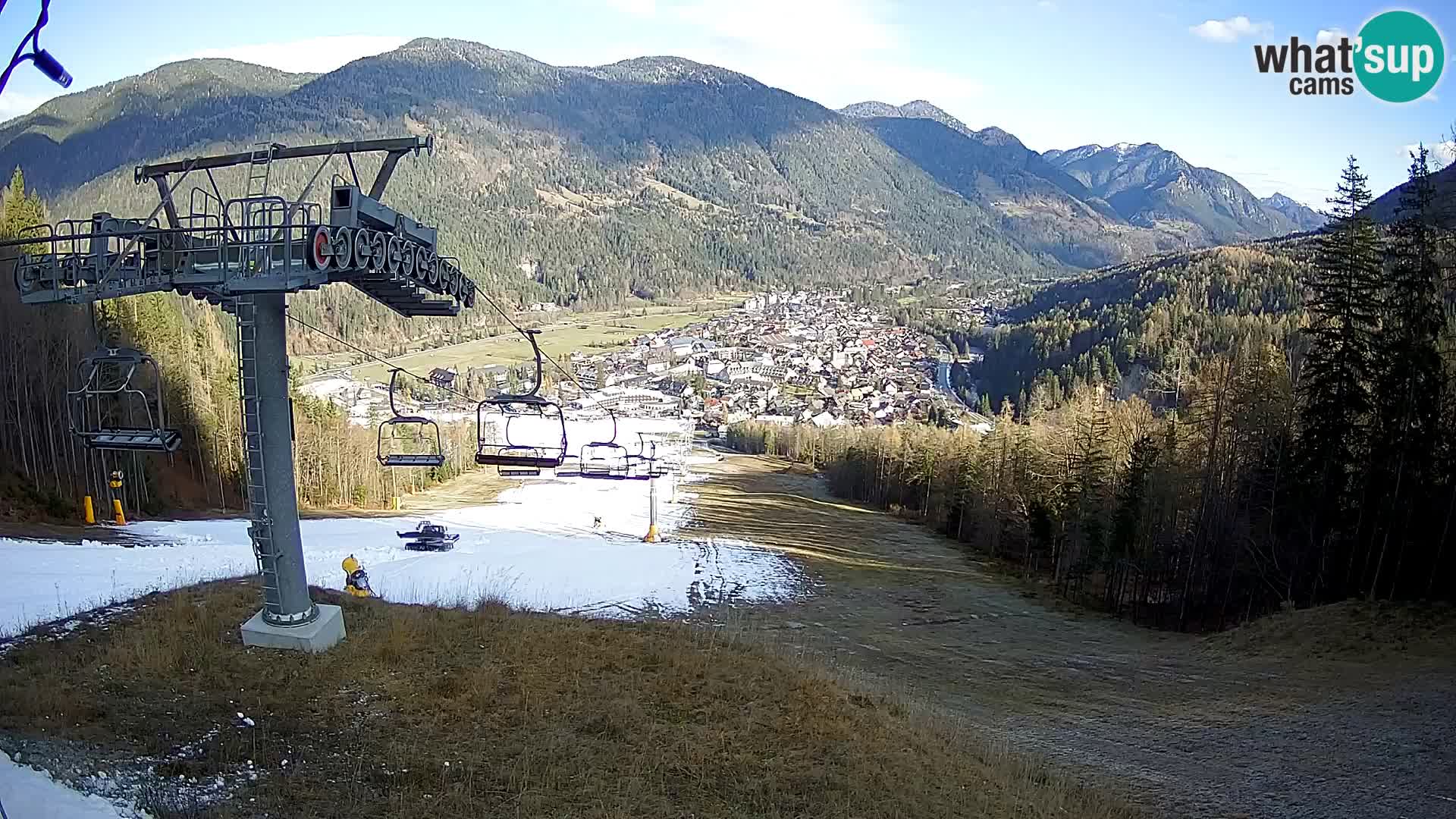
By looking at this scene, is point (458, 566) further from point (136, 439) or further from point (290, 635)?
point (136, 439)

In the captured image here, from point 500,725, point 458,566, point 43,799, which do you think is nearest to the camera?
point 43,799

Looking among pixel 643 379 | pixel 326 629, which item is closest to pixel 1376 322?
pixel 326 629

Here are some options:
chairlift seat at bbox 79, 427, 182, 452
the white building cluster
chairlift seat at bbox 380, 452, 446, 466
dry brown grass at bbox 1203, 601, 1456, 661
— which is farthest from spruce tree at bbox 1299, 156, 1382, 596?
the white building cluster

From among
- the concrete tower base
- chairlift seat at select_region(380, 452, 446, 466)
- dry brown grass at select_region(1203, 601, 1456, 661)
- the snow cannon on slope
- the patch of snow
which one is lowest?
dry brown grass at select_region(1203, 601, 1456, 661)

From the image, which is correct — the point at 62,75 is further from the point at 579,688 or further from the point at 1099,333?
the point at 1099,333

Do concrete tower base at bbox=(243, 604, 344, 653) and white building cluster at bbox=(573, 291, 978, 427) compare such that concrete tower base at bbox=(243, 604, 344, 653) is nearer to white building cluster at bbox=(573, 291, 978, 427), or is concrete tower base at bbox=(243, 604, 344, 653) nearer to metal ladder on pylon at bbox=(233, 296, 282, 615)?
metal ladder on pylon at bbox=(233, 296, 282, 615)

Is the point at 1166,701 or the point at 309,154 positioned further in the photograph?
the point at 1166,701

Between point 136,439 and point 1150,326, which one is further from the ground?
point 1150,326

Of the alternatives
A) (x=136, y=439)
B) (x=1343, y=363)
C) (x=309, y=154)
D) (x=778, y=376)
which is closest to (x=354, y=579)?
(x=136, y=439)
